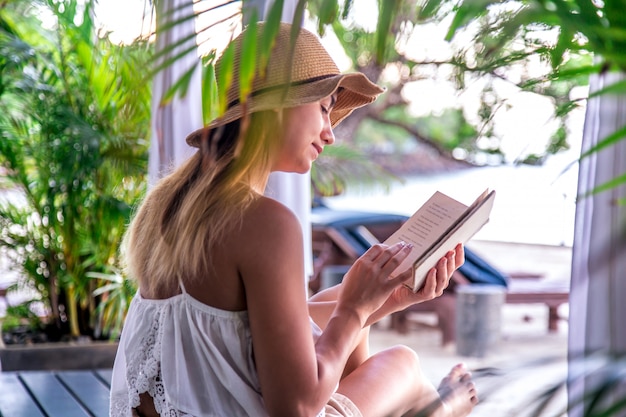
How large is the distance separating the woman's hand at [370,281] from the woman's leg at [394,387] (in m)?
0.32

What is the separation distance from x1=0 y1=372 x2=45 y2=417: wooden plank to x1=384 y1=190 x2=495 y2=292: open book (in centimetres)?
138

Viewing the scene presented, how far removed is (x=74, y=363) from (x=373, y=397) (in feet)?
6.88

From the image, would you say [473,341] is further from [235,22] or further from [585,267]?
[235,22]

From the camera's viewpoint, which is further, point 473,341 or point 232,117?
point 473,341

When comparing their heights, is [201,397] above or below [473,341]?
above

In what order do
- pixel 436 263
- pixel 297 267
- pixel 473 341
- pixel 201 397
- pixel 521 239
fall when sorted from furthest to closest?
pixel 521 239 → pixel 473 341 → pixel 436 263 → pixel 201 397 → pixel 297 267

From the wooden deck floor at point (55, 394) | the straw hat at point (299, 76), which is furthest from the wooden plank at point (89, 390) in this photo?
the straw hat at point (299, 76)

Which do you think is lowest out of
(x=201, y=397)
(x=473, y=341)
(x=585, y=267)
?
(x=473, y=341)

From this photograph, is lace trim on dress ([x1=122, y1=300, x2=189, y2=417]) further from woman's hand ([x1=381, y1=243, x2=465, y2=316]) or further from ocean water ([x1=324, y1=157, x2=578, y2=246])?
ocean water ([x1=324, y1=157, x2=578, y2=246])

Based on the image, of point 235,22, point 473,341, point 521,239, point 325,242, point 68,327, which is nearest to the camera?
point 235,22

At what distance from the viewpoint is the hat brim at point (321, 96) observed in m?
1.41

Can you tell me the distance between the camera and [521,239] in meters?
9.97

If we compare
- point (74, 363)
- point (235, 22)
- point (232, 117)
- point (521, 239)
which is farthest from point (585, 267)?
point (521, 239)

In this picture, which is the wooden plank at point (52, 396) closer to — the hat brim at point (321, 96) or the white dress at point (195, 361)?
the white dress at point (195, 361)
